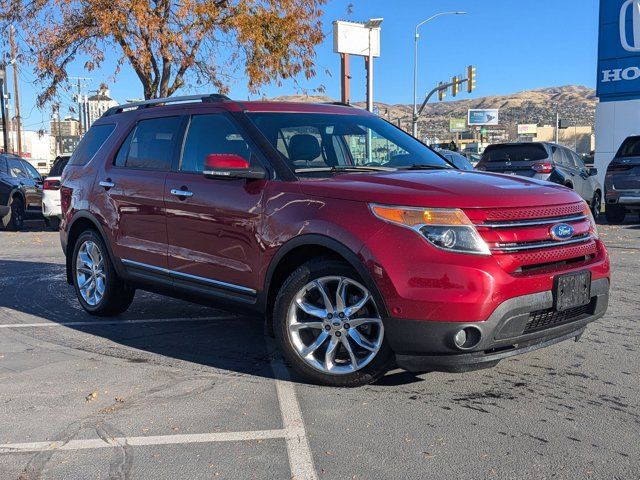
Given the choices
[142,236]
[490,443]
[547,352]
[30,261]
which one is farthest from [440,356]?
[30,261]

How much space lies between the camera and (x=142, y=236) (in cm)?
559

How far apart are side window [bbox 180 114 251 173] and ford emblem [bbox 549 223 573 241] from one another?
7.25ft

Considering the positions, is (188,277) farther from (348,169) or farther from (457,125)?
(457,125)

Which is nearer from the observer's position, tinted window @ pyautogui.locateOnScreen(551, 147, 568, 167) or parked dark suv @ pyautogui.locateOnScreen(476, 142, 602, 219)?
parked dark suv @ pyautogui.locateOnScreen(476, 142, 602, 219)

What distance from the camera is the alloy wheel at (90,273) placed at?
249 inches

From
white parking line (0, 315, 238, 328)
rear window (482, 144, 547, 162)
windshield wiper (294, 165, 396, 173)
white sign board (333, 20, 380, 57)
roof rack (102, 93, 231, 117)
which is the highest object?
white sign board (333, 20, 380, 57)

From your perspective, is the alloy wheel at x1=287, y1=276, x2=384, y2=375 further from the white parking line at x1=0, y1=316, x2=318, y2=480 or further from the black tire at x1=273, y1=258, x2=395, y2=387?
the white parking line at x1=0, y1=316, x2=318, y2=480

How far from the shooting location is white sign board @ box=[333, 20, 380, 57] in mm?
13133

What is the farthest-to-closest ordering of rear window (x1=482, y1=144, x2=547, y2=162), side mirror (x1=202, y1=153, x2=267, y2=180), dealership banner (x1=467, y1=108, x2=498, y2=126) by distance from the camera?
dealership banner (x1=467, y1=108, x2=498, y2=126)
rear window (x1=482, y1=144, x2=547, y2=162)
side mirror (x1=202, y1=153, x2=267, y2=180)

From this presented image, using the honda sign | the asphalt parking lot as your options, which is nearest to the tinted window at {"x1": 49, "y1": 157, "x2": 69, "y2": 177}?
the asphalt parking lot

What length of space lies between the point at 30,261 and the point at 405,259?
26.5 feet

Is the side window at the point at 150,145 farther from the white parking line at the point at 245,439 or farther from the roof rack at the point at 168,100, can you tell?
the white parking line at the point at 245,439

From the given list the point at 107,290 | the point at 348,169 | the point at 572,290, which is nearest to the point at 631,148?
the point at 348,169

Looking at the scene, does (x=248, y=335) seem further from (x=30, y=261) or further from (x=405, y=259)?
(x=30, y=261)
